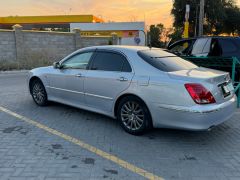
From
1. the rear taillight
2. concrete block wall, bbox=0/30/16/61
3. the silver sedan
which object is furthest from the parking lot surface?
concrete block wall, bbox=0/30/16/61

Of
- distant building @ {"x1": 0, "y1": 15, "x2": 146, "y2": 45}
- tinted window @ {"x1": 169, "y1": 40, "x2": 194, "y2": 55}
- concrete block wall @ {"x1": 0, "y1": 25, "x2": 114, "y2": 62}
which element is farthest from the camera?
distant building @ {"x1": 0, "y1": 15, "x2": 146, "y2": 45}

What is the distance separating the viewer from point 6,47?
60.2ft

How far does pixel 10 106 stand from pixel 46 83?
48.5 inches

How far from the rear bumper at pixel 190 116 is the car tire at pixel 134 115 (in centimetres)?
18

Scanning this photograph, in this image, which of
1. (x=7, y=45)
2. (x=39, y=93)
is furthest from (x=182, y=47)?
(x=7, y=45)

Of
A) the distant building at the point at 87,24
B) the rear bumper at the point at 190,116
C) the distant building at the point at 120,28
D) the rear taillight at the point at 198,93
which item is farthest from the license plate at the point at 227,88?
the distant building at the point at 120,28

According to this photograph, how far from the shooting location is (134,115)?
532 cm

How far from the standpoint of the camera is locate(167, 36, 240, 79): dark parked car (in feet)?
26.1

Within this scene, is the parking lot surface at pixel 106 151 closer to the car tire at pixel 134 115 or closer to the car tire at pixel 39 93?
the car tire at pixel 134 115

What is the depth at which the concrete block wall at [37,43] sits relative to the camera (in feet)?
60.5

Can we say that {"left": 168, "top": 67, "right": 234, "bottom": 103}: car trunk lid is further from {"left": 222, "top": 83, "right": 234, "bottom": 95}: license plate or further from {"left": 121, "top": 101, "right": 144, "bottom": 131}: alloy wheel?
{"left": 121, "top": 101, "right": 144, "bottom": 131}: alloy wheel

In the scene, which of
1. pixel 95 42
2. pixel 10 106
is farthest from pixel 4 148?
pixel 95 42

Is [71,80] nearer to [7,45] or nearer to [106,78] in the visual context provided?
[106,78]

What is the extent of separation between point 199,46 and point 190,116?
4872mm
